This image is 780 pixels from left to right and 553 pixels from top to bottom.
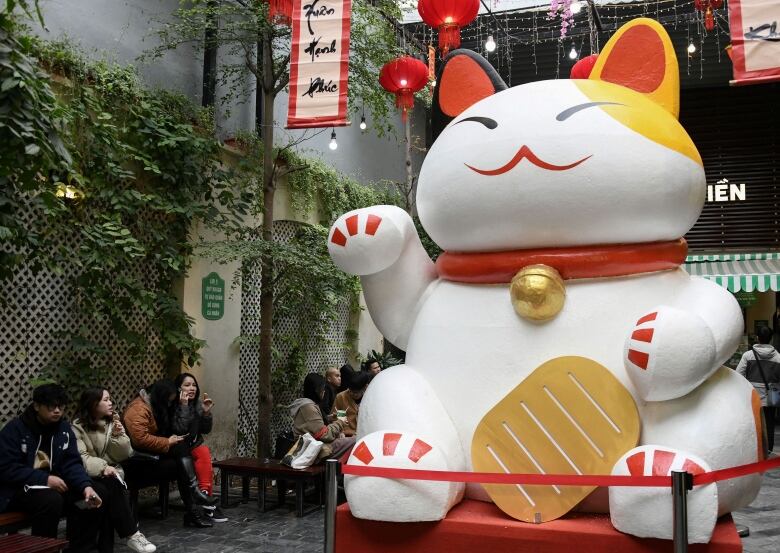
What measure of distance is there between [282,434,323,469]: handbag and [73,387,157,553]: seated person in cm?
144

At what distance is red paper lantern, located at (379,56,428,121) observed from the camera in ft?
25.0

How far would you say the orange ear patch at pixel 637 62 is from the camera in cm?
348

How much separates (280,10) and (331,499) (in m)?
4.68

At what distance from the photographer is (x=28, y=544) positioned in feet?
13.1

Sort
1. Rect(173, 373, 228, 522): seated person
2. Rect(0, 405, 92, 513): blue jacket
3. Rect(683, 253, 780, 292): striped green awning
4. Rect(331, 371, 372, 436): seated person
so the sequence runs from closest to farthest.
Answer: Rect(0, 405, 92, 513): blue jacket → Rect(173, 373, 228, 522): seated person → Rect(331, 371, 372, 436): seated person → Rect(683, 253, 780, 292): striped green awning

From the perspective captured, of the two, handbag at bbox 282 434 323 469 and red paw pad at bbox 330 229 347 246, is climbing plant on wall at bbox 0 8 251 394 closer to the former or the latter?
handbag at bbox 282 434 323 469

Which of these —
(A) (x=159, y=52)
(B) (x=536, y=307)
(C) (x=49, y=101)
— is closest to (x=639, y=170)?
(B) (x=536, y=307)

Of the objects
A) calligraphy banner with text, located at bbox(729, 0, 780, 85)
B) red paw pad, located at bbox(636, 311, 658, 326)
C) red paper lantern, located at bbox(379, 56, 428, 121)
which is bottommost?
red paw pad, located at bbox(636, 311, 658, 326)

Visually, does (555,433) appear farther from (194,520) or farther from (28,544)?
(194,520)

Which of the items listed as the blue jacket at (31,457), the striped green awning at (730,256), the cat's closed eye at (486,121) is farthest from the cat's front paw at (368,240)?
the striped green awning at (730,256)

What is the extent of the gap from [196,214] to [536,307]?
4.82 metres

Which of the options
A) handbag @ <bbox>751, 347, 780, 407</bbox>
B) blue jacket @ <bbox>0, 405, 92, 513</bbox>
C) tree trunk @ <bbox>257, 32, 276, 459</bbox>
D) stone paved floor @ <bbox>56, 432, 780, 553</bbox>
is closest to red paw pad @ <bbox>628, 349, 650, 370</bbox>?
stone paved floor @ <bbox>56, 432, 780, 553</bbox>

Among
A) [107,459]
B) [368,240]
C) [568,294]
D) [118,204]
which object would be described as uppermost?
[118,204]

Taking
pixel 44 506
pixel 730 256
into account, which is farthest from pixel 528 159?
pixel 730 256
